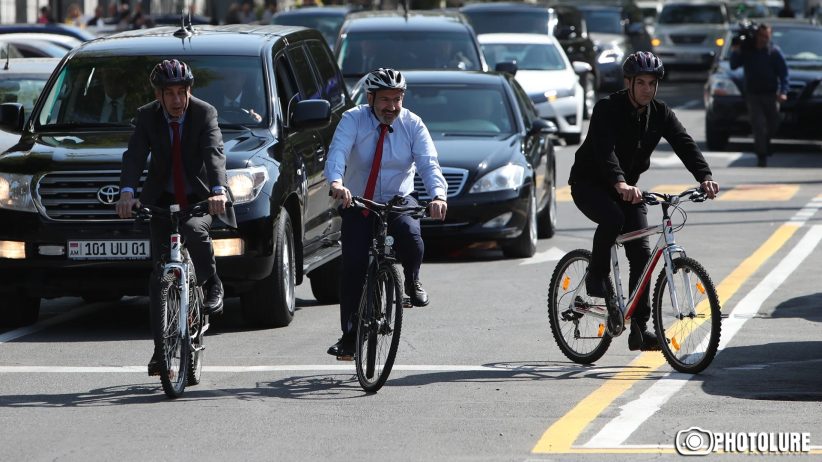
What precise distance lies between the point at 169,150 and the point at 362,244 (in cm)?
108

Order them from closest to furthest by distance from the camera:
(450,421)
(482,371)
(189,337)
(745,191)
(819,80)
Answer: (450,421) → (189,337) → (482,371) → (745,191) → (819,80)

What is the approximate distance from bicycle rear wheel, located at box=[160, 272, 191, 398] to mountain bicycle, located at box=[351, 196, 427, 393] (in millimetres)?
847

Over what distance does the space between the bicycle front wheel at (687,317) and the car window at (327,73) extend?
14.7 feet

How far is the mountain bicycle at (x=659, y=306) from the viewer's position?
9273mm

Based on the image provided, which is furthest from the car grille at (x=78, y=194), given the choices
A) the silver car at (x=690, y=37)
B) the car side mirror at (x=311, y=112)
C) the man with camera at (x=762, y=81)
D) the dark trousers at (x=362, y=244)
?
the silver car at (x=690, y=37)

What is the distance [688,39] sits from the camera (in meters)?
44.9

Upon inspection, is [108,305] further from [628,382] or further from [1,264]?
[628,382]

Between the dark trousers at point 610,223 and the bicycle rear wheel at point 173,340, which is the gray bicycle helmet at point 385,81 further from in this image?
the bicycle rear wheel at point 173,340

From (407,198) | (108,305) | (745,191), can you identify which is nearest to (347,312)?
(407,198)

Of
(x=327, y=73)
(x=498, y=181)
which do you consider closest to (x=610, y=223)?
(x=327, y=73)

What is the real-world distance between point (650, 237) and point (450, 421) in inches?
82.5

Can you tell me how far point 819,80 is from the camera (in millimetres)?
24406
